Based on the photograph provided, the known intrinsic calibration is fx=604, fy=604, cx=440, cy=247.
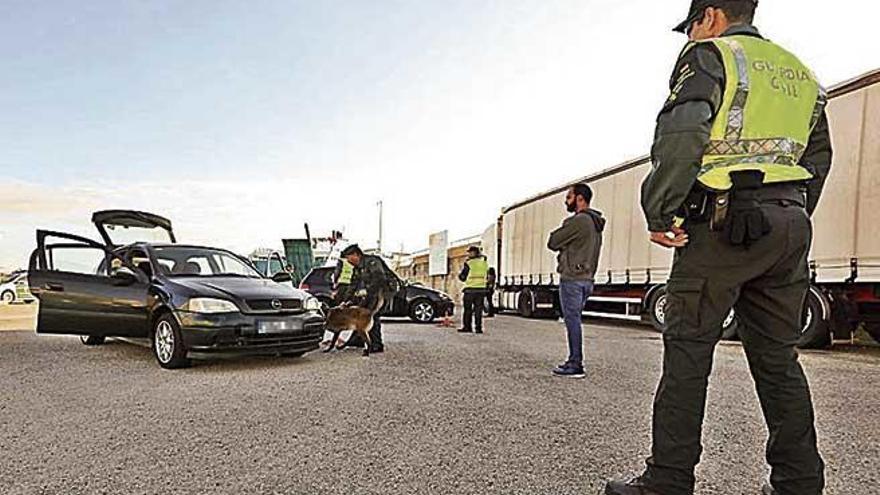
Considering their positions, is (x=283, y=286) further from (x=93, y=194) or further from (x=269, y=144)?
(x=93, y=194)

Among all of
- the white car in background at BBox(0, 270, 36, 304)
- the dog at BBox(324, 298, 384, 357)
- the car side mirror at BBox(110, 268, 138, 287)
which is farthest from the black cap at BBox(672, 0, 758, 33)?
the white car in background at BBox(0, 270, 36, 304)

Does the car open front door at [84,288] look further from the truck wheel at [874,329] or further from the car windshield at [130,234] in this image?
the truck wheel at [874,329]

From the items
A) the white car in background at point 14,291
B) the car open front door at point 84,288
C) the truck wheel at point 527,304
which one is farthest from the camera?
the white car in background at point 14,291

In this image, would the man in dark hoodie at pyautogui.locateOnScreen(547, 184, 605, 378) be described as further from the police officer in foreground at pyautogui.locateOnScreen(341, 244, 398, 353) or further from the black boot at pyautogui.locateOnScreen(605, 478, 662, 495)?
the black boot at pyautogui.locateOnScreen(605, 478, 662, 495)

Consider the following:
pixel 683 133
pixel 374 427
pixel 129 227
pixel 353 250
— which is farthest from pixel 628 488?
pixel 129 227

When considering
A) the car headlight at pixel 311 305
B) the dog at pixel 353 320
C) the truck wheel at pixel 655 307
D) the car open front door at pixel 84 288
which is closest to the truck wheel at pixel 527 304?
the truck wheel at pixel 655 307

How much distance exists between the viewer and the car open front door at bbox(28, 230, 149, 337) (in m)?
6.89

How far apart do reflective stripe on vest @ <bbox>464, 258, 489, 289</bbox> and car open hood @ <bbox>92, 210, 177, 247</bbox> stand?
536 cm

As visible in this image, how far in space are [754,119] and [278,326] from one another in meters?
5.25

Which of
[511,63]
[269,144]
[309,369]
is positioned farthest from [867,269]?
[269,144]

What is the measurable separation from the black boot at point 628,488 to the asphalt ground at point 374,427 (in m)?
0.22

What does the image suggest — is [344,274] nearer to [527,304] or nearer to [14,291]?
[527,304]

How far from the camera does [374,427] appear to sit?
3807mm

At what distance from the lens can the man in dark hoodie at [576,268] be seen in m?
5.79
